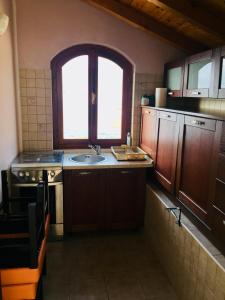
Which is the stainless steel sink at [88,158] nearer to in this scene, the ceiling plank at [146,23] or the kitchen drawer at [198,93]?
the kitchen drawer at [198,93]

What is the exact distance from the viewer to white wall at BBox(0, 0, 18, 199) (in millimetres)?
2309

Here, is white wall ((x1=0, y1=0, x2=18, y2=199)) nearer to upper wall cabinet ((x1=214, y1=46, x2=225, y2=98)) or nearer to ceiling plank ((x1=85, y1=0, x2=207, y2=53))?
ceiling plank ((x1=85, y1=0, x2=207, y2=53))

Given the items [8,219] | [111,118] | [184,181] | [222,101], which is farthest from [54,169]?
[222,101]

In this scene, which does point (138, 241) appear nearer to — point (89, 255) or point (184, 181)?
point (89, 255)

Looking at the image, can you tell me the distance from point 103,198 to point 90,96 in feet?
3.97

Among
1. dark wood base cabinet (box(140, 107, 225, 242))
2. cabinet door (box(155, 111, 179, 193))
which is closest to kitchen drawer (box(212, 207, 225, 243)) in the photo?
dark wood base cabinet (box(140, 107, 225, 242))

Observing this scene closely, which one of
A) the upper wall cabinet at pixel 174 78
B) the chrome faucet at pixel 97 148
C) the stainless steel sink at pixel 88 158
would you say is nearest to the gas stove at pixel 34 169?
the stainless steel sink at pixel 88 158

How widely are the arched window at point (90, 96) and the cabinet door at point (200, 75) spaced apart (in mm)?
890

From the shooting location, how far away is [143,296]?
2.11 m

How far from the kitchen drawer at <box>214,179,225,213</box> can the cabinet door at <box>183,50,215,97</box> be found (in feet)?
2.51

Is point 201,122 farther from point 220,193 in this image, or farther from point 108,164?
point 108,164

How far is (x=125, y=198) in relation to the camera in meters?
2.89

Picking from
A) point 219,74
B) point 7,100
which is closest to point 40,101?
point 7,100

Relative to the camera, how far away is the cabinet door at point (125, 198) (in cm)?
281
